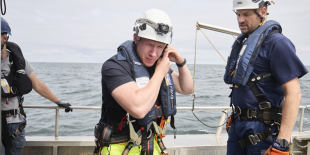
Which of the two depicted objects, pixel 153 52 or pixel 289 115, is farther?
pixel 289 115

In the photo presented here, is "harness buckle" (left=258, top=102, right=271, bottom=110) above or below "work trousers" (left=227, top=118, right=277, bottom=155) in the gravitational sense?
above

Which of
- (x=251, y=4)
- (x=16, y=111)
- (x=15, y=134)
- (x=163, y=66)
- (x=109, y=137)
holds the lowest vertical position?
(x=15, y=134)

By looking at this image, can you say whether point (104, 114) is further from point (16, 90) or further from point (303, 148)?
point (303, 148)

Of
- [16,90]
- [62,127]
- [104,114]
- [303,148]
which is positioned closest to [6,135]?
[16,90]

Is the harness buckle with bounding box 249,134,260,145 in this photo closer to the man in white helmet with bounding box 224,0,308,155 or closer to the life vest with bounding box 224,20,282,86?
the man in white helmet with bounding box 224,0,308,155

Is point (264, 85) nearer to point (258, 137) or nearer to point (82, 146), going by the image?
point (258, 137)

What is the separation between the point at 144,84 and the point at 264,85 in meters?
1.27

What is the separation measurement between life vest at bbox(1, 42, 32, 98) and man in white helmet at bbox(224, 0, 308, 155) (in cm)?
282

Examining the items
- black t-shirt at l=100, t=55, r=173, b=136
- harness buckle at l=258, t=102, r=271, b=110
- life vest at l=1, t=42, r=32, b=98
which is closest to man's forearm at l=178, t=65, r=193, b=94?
black t-shirt at l=100, t=55, r=173, b=136

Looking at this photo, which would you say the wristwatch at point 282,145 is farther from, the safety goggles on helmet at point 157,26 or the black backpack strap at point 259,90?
the safety goggles on helmet at point 157,26

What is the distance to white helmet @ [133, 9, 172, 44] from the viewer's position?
5.85ft

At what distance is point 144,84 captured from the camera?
1.81 metres

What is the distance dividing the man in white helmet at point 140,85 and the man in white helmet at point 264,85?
85 centimetres

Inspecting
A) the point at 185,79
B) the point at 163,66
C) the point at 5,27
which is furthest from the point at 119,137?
the point at 5,27
